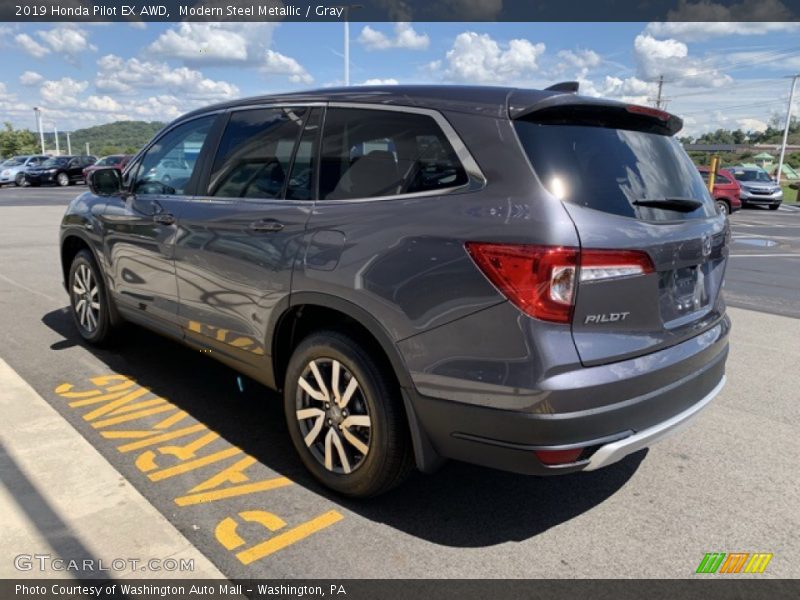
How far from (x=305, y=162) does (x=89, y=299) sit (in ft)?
9.27

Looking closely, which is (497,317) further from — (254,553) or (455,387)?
(254,553)

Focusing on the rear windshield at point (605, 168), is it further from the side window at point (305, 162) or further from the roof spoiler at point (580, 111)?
the side window at point (305, 162)

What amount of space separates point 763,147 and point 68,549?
10166cm

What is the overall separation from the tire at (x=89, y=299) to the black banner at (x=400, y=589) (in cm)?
278

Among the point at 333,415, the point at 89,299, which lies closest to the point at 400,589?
the point at 333,415

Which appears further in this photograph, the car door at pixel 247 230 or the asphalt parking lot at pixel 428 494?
the car door at pixel 247 230

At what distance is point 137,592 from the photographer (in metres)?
2.28

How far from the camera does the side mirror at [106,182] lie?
178 inches

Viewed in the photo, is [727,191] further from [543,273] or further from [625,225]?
[543,273]

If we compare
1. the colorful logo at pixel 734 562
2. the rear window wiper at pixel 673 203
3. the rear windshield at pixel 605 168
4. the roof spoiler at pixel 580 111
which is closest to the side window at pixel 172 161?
the roof spoiler at pixel 580 111

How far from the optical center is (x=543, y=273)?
2.19m

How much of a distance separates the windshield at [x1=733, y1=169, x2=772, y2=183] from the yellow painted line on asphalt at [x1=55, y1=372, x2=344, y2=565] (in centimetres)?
2891

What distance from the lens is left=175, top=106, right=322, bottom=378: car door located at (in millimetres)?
3057

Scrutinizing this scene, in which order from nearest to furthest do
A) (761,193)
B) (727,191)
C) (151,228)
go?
(151,228), (727,191), (761,193)
